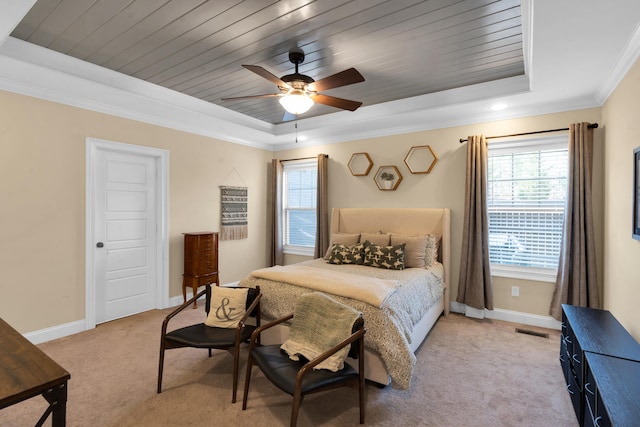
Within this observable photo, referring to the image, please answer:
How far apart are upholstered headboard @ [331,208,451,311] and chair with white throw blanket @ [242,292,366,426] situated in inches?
94.5

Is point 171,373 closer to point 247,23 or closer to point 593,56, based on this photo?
point 247,23

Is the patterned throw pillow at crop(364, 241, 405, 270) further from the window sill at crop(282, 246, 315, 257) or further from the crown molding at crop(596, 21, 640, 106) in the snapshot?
the crown molding at crop(596, 21, 640, 106)

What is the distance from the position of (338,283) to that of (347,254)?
4.60 feet

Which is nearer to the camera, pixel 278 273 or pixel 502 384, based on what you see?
pixel 502 384

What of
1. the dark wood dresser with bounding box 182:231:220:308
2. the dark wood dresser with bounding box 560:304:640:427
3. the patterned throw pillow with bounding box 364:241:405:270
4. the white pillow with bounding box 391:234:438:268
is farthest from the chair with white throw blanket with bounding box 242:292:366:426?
the dark wood dresser with bounding box 182:231:220:308

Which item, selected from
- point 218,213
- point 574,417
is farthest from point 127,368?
point 574,417

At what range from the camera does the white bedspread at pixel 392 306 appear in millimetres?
2291

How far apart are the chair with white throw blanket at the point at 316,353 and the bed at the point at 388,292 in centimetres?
27

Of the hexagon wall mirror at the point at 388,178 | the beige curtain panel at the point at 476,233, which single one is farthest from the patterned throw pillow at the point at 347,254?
the beige curtain panel at the point at 476,233

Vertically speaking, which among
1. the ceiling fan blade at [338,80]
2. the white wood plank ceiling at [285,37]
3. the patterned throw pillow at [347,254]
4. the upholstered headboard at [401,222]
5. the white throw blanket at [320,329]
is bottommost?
the white throw blanket at [320,329]

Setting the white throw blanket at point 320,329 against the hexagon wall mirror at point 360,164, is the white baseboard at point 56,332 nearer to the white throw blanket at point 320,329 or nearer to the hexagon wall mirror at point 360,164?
the white throw blanket at point 320,329

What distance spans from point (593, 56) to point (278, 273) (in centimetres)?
315

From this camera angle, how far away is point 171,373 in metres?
2.67

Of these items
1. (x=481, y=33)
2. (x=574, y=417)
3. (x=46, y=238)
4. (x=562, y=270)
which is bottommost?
(x=574, y=417)
